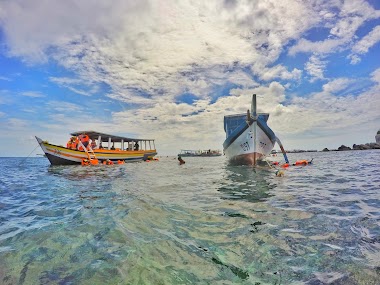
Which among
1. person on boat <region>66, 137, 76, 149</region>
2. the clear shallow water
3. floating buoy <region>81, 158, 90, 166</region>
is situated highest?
person on boat <region>66, 137, 76, 149</region>

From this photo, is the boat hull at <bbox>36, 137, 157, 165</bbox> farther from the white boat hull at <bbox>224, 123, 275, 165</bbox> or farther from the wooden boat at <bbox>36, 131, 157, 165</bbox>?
the white boat hull at <bbox>224, 123, 275, 165</bbox>

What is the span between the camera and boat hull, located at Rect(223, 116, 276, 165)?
78.7 feet

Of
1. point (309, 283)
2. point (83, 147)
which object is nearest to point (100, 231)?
point (309, 283)

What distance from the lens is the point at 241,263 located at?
344 cm

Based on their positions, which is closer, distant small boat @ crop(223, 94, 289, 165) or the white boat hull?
distant small boat @ crop(223, 94, 289, 165)

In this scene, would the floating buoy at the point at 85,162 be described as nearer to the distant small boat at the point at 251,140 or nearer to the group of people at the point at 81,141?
the group of people at the point at 81,141

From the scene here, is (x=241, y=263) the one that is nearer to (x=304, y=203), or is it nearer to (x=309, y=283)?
(x=309, y=283)

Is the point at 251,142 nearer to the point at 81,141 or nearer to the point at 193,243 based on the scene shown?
the point at 193,243

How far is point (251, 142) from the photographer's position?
24.2 meters

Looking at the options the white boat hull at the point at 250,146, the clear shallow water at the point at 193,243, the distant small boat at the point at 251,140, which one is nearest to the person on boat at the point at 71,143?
the distant small boat at the point at 251,140

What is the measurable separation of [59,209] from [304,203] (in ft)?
23.6

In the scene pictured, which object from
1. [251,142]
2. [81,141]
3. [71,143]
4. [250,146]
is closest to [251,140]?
[251,142]

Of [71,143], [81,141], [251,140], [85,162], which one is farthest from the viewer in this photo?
[71,143]

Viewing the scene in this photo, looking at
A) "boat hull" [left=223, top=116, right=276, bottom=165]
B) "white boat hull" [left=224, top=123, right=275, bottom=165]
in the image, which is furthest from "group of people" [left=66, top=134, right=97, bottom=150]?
"white boat hull" [left=224, top=123, right=275, bottom=165]
